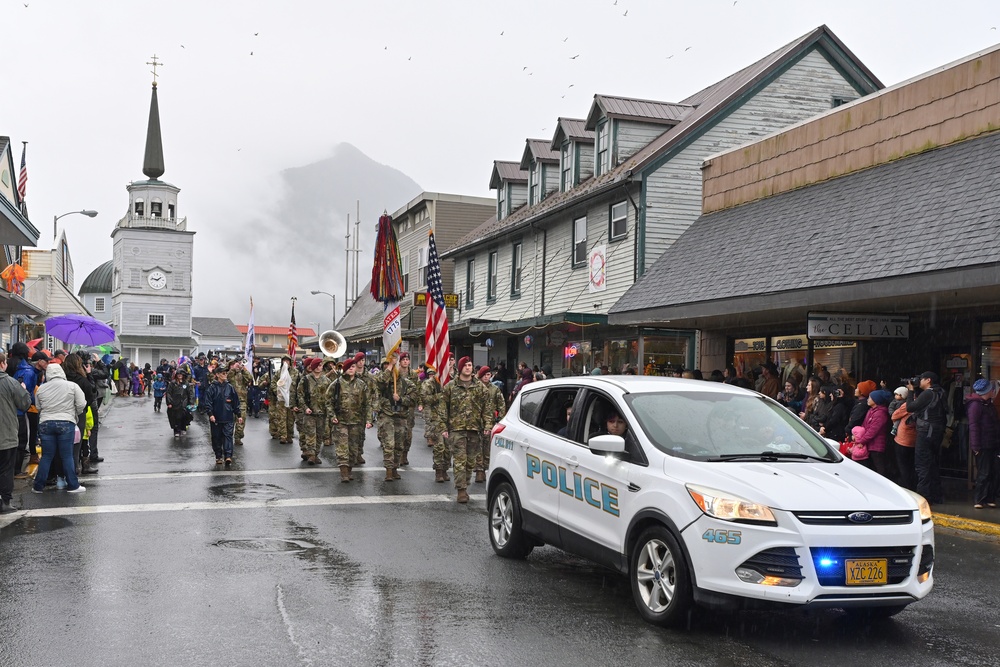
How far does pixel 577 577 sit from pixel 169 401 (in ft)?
52.0

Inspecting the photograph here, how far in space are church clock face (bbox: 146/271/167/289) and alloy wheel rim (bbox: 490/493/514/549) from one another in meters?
83.0

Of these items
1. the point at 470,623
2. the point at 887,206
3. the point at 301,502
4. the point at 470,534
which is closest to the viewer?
the point at 470,623

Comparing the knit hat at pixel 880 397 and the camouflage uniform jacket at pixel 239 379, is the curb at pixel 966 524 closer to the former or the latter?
the knit hat at pixel 880 397

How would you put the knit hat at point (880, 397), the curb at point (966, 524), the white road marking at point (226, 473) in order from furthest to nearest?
the white road marking at point (226, 473)
the knit hat at point (880, 397)
the curb at point (966, 524)

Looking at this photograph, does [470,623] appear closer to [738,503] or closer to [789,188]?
[738,503]

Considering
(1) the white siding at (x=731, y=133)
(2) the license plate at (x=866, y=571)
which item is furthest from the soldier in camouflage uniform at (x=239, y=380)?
(2) the license plate at (x=866, y=571)

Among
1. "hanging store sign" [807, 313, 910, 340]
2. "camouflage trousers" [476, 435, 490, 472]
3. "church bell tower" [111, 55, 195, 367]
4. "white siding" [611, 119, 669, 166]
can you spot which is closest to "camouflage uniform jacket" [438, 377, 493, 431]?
"camouflage trousers" [476, 435, 490, 472]

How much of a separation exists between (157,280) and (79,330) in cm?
6460

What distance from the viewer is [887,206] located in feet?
47.0

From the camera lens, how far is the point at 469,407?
41.0 ft

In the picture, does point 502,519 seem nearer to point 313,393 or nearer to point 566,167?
point 313,393

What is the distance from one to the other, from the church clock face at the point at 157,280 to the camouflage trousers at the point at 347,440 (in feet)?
249

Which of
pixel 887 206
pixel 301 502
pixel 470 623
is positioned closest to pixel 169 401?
pixel 301 502

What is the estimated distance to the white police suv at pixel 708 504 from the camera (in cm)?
570
